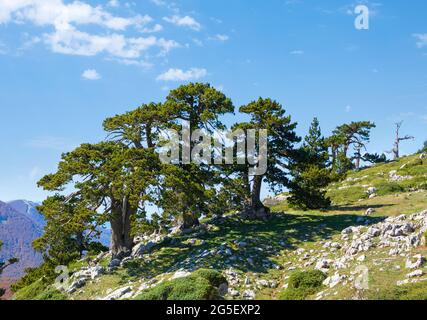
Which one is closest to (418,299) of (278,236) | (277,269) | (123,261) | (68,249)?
(277,269)

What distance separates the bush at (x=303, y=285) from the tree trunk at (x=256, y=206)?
1765 cm

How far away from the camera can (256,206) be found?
39875 millimetres

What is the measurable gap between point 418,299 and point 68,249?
26.2 meters

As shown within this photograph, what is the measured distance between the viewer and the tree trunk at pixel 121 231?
33469 millimetres

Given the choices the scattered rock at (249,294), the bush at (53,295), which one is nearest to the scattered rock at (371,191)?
the scattered rock at (249,294)

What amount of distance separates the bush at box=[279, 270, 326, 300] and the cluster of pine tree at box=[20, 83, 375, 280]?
11152 millimetres

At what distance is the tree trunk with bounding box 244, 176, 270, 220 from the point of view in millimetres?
39397

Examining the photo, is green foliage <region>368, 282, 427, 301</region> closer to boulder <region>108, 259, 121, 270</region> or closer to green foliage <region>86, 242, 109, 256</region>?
boulder <region>108, 259, 121, 270</region>

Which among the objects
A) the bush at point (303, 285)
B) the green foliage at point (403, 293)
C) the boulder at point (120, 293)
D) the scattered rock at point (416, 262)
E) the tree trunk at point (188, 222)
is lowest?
the boulder at point (120, 293)

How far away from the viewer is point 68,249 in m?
33.6

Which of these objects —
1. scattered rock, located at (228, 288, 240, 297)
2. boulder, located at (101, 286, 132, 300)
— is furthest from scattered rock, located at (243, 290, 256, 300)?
boulder, located at (101, 286, 132, 300)

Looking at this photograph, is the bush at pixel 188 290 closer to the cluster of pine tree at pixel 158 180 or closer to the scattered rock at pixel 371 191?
the cluster of pine tree at pixel 158 180

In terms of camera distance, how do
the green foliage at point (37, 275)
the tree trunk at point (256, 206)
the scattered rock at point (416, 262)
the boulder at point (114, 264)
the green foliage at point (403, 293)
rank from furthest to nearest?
the tree trunk at point (256, 206), the green foliage at point (37, 275), the boulder at point (114, 264), the scattered rock at point (416, 262), the green foliage at point (403, 293)
